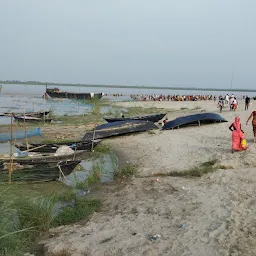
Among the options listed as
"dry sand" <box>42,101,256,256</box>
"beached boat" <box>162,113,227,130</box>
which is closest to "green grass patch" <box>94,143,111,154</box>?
"dry sand" <box>42,101,256,256</box>

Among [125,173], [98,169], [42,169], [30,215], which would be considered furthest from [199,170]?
[30,215]

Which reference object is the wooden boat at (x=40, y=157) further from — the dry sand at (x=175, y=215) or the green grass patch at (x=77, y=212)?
the green grass patch at (x=77, y=212)

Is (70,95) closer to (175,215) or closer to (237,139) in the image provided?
(237,139)

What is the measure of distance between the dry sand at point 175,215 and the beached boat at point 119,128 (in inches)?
246

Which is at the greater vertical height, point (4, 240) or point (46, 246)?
point (4, 240)

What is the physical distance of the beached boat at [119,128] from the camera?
56.7ft

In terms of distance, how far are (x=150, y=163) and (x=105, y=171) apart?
1531mm

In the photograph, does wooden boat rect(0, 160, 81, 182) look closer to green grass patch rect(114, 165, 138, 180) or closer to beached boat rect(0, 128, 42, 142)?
green grass patch rect(114, 165, 138, 180)

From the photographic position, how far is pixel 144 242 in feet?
16.9

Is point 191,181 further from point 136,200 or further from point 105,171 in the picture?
point 105,171

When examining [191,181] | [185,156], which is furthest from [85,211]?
[185,156]

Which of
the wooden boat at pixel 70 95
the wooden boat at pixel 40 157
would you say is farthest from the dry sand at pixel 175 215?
the wooden boat at pixel 70 95

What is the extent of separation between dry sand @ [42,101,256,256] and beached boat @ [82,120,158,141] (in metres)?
6.25

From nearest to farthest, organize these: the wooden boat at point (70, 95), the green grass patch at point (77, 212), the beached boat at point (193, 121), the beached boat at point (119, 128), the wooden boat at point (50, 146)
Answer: the green grass patch at point (77, 212) → the wooden boat at point (50, 146) → the beached boat at point (119, 128) → the beached boat at point (193, 121) → the wooden boat at point (70, 95)
